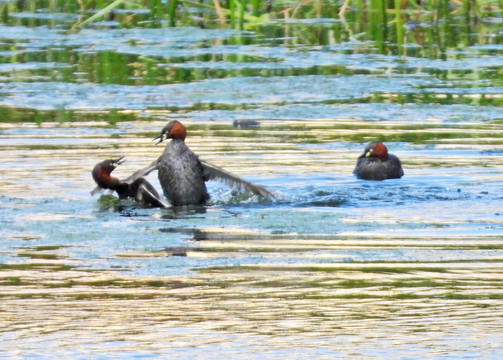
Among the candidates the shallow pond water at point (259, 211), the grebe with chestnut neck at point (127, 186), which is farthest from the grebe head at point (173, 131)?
the shallow pond water at point (259, 211)

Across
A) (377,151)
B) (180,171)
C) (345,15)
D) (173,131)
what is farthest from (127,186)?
(345,15)

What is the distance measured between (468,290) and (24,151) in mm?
5679

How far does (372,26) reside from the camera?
18.4 meters

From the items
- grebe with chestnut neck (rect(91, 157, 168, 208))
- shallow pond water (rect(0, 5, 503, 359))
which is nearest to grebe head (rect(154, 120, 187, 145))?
grebe with chestnut neck (rect(91, 157, 168, 208))

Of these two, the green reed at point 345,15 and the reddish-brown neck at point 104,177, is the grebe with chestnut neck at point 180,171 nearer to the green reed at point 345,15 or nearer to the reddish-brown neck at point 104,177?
the reddish-brown neck at point 104,177

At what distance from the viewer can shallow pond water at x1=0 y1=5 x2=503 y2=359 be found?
5.86 meters

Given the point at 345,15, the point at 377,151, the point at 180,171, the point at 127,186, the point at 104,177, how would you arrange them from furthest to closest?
the point at 345,15
the point at 377,151
the point at 180,171
the point at 127,186
the point at 104,177

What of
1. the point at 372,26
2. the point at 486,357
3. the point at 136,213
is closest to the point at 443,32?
the point at 372,26

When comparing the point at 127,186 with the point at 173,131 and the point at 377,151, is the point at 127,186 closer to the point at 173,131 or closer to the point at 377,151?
the point at 173,131

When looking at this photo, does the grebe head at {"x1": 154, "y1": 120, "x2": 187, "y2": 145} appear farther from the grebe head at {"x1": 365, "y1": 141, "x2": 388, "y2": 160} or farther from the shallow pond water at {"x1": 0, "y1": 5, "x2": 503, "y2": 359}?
the grebe head at {"x1": 365, "y1": 141, "x2": 388, "y2": 160}

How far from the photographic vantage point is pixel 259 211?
9133mm

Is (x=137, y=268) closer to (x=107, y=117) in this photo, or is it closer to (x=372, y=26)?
(x=107, y=117)

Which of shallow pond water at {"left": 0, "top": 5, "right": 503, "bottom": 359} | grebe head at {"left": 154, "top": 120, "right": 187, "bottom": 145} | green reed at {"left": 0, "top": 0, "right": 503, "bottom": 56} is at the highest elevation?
green reed at {"left": 0, "top": 0, "right": 503, "bottom": 56}

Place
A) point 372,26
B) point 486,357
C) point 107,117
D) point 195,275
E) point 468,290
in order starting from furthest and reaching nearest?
1. point 372,26
2. point 107,117
3. point 195,275
4. point 468,290
5. point 486,357
